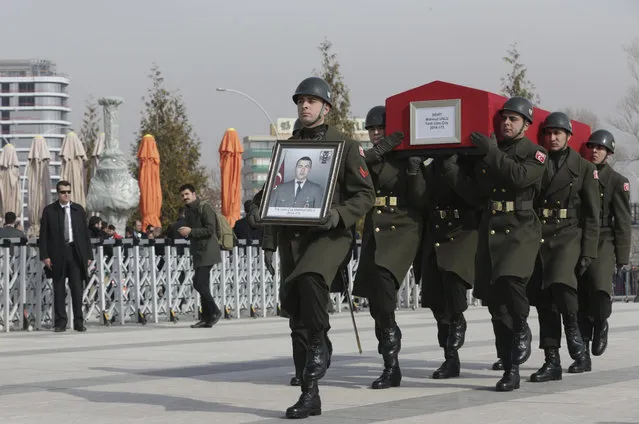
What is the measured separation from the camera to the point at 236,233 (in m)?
23.0

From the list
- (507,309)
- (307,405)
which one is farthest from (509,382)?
(307,405)

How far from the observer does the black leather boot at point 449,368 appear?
1099 cm

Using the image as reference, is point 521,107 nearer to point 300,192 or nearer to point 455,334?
point 455,334

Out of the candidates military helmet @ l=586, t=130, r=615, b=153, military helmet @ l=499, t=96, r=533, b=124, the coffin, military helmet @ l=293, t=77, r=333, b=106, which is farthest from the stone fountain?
military helmet @ l=293, t=77, r=333, b=106

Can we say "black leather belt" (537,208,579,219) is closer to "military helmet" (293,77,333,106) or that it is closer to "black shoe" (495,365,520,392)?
"black shoe" (495,365,520,392)

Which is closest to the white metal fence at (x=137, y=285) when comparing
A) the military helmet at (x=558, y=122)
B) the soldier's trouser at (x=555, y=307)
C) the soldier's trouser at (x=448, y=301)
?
the soldier's trouser at (x=448, y=301)

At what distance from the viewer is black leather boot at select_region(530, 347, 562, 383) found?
10688mm

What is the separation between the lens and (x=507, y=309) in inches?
400

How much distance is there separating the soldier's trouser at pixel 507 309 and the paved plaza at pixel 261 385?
379 mm

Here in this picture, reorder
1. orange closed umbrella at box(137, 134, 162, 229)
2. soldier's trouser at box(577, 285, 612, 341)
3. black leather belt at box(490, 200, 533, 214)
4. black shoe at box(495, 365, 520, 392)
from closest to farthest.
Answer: black shoe at box(495, 365, 520, 392)
black leather belt at box(490, 200, 533, 214)
soldier's trouser at box(577, 285, 612, 341)
orange closed umbrella at box(137, 134, 162, 229)

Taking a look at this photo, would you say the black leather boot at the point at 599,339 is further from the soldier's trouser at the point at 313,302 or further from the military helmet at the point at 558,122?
the soldier's trouser at the point at 313,302

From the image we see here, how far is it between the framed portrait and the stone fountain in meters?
36.4

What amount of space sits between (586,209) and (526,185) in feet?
4.73

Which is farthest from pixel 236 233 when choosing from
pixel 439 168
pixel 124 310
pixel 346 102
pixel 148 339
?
pixel 346 102
